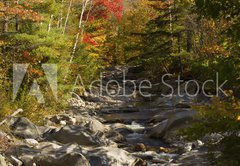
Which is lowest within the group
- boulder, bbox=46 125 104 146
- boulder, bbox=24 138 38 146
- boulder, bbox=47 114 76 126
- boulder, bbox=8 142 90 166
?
boulder, bbox=47 114 76 126

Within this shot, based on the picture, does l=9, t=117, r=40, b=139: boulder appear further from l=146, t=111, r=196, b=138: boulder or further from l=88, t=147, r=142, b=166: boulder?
l=146, t=111, r=196, b=138: boulder

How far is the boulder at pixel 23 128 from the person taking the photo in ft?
40.9

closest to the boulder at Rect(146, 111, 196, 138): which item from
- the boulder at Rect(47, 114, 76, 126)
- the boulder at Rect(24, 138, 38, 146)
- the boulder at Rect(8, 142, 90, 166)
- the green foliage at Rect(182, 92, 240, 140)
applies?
the boulder at Rect(47, 114, 76, 126)

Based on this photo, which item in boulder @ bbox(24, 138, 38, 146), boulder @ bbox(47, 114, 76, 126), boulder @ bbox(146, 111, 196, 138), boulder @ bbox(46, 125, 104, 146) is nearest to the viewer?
boulder @ bbox(24, 138, 38, 146)

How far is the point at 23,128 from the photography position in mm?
12719

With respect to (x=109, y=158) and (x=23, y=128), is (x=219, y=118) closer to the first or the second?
(x=109, y=158)

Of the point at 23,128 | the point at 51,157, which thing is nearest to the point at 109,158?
the point at 51,157

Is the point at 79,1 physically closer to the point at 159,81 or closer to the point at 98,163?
the point at 159,81

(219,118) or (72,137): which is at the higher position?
(219,118)

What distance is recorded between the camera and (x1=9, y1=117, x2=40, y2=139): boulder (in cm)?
1246

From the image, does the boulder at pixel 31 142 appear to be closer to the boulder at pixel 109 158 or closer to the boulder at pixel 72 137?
the boulder at pixel 72 137

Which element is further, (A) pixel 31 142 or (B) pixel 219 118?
(A) pixel 31 142

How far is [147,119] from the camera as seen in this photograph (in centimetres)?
2003

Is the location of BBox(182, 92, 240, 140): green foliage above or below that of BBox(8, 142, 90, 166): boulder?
above
